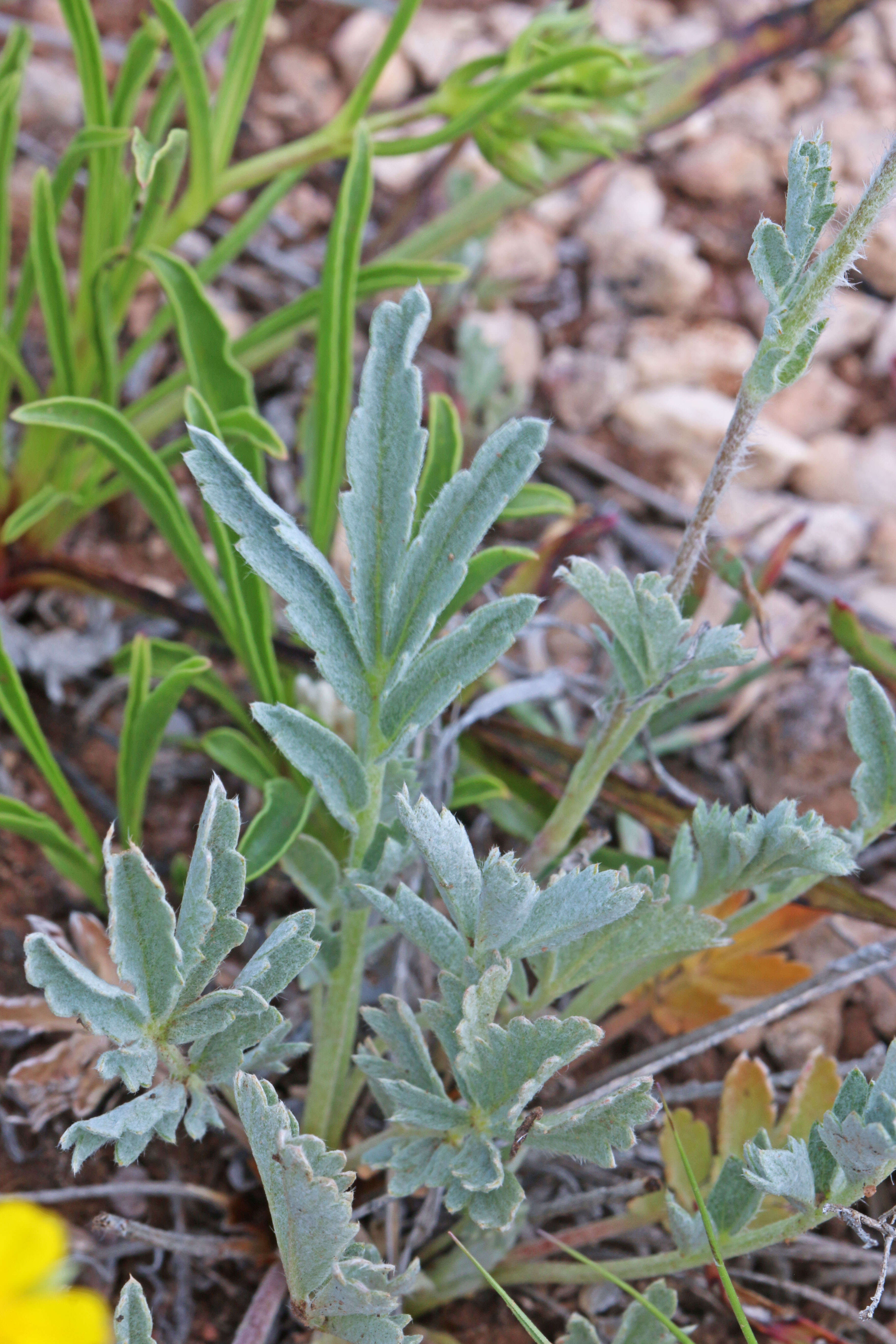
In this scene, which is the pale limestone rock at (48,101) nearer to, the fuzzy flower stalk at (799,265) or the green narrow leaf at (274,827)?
the green narrow leaf at (274,827)

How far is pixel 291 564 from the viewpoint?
91cm

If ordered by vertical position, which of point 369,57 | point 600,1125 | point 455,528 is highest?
point 369,57

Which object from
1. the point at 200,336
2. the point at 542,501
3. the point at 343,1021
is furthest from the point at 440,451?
the point at 343,1021

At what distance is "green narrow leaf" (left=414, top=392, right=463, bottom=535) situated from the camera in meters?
1.37

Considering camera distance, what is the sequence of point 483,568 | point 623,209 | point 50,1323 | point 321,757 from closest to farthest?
point 50,1323, point 321,757, point 483,568, point 623,209

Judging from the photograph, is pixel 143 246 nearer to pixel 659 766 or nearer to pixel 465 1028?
pixel 659 766

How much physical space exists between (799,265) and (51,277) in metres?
1.02

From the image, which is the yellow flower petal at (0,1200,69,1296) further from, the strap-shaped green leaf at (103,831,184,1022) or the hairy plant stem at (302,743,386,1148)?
the hairy plant stem at (302,743,386,1148)

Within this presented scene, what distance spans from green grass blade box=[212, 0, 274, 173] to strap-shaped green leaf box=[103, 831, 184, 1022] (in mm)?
1137

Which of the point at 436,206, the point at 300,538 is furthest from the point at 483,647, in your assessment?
the point at 436,206

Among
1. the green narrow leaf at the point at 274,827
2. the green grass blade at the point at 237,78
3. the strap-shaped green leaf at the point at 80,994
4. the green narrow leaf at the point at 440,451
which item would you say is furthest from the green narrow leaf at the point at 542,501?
the strap-shaped green leaf at the point at 80,994

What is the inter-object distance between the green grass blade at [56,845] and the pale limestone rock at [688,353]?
145 centimetres

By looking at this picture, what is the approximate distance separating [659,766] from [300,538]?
621mm

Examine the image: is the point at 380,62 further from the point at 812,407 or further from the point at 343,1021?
the point at 343,1021
